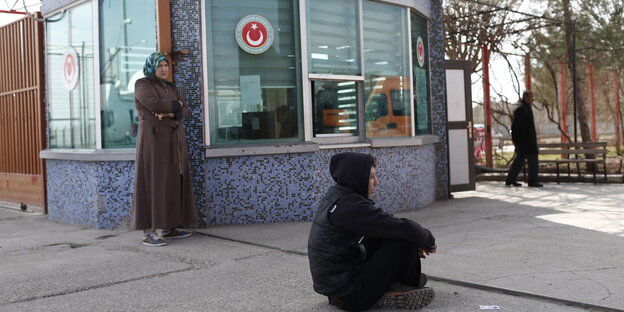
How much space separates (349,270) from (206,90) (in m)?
4.11

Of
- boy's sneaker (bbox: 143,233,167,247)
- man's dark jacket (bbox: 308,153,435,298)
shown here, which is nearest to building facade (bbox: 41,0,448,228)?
boy's sneaker (bbox: 143,233,167,247)

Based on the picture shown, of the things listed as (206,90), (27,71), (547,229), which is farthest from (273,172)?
(27,71)

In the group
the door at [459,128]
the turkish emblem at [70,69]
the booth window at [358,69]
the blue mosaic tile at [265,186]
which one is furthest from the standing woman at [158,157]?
the door at [459,128]

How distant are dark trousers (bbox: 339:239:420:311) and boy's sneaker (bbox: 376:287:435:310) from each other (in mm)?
80

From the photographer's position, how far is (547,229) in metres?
6.83

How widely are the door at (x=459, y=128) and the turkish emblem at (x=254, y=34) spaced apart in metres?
3.94

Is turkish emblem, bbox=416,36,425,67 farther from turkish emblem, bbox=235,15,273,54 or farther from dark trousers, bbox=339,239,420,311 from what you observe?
dark trousers, bbox=339,239,420,311

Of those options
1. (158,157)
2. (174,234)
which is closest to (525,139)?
(174,234)

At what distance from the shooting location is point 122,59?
7.88 meters

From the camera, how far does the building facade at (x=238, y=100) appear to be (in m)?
7.52

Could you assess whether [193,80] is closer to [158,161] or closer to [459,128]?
[158,161]

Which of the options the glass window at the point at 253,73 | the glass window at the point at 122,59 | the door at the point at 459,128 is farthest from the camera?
the door at the point at 459,128

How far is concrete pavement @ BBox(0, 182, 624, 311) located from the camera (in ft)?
14.2

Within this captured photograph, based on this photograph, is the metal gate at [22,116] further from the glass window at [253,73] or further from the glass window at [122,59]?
the glass window at [253,73]
